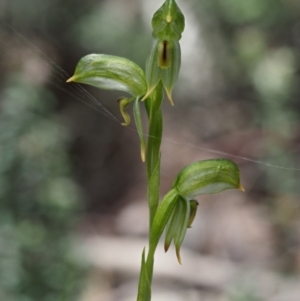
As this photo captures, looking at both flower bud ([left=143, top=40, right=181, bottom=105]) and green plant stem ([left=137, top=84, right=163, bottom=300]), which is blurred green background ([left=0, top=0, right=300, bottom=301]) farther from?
flower bud ([left=143, top=40, right=181, bottom=105])

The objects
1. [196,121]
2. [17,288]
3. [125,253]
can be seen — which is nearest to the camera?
[17,288]

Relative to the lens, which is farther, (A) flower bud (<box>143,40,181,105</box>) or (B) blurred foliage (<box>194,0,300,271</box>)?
(B) blurred foliage (<box>194,0,300,271</box>)

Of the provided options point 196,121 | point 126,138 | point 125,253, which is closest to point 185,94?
point 196,121

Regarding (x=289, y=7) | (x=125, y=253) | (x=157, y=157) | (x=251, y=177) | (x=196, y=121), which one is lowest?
(x=157, y=157)

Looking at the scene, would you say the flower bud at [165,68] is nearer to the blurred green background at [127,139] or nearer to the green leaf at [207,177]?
the green leaf at [207,177]

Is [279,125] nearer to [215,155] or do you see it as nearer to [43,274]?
[215,155]

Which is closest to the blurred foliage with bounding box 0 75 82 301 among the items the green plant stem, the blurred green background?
the blurred green background
